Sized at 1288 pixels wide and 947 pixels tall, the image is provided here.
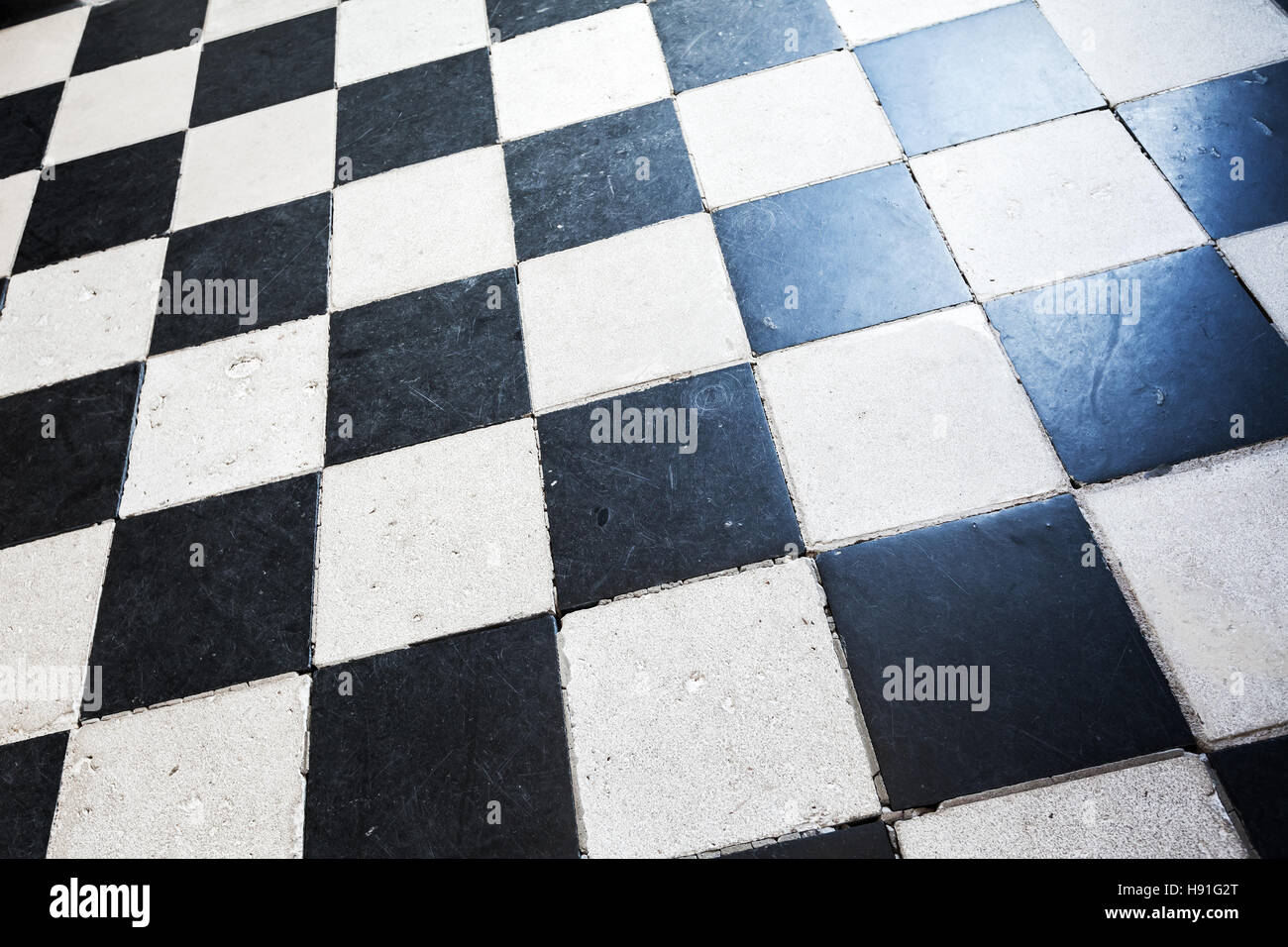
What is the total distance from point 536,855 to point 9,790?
3.08 feet

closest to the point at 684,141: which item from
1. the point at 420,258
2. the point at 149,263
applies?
the point at 420,258

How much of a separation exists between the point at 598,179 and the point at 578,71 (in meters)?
0.43

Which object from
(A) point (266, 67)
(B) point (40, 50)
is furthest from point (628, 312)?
(B) point (40, 50)

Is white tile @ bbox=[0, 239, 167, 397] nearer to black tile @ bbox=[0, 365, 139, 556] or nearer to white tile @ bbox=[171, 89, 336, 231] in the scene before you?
black tile @ bbox=[0, 365, 139, 556]

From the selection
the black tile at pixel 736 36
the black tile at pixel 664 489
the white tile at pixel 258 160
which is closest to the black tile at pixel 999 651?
the black tile at pixel 664 489

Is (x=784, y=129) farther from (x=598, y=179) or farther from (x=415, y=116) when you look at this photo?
(x=415, y=116)

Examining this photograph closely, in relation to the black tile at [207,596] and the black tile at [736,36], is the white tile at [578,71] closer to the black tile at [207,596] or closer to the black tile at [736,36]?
the black tile at [736,36]

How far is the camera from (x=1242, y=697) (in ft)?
3.68

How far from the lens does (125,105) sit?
2.35m

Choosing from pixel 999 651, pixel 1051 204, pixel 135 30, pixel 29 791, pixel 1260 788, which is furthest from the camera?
pixel 135 30

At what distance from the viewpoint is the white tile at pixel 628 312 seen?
1.56 m

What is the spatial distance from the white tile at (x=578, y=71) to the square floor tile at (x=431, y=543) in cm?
96
